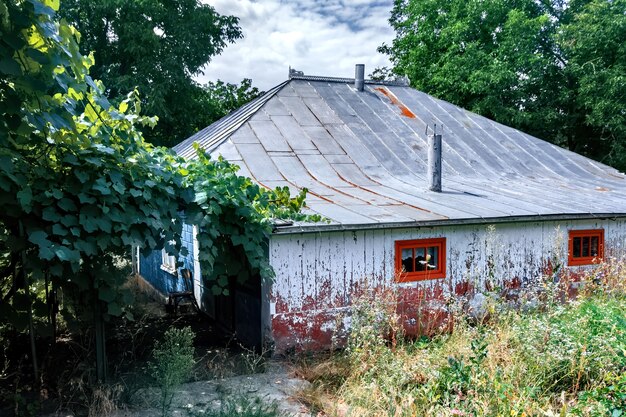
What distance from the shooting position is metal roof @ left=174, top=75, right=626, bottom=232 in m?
7.93

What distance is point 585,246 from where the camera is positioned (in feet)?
29.6

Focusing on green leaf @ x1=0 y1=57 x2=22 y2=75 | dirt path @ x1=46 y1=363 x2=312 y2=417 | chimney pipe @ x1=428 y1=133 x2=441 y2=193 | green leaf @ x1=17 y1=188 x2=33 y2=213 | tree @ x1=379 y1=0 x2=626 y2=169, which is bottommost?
dirt path @ x1=46 y1=363 x2=312 y2=417

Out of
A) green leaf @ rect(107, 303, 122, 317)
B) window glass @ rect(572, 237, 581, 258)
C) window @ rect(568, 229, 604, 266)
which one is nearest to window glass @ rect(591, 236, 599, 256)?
window @ rect(568, 229, 604, 266)

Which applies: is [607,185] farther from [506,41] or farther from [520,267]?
[506,41]

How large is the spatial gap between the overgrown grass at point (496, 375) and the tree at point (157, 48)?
1295 cm

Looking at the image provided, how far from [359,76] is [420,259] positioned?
7.10 m

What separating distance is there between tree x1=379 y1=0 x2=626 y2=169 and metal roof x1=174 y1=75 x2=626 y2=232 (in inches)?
240

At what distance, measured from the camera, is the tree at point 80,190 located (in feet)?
12.3

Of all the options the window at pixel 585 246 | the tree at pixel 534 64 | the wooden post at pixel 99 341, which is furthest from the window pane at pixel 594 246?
the tree at pixel 534 64

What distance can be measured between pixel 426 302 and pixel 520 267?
6.62 feet

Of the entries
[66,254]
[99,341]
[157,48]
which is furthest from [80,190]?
[157,48]

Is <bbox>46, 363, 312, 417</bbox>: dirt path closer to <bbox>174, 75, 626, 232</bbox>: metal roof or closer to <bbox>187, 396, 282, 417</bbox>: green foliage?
<bbox>187, 396, 282, 417</bbox>: green foliage

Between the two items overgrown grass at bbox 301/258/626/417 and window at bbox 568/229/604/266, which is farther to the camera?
window at bbox 568/229/604/266

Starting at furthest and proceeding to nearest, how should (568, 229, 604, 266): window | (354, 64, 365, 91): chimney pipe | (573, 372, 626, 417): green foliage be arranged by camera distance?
(354, 64, 365, 91): chimney pipe
(568, 229, 604, 266): window
(573, 372, 626, 417): green foliage
